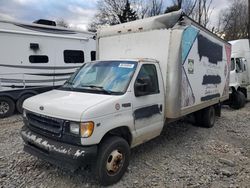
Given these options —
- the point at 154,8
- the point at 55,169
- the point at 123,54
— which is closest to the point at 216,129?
the point at 123,54

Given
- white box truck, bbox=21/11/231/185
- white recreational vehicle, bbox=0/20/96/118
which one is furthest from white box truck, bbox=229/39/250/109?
white recreational vehicle, bbox=0/20/96/118

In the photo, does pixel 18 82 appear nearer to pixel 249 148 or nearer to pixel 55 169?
pixel 55 169

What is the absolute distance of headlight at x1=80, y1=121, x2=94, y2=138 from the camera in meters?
3.78

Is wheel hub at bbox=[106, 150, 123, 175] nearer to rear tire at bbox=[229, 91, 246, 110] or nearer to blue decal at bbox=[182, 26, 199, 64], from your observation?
blue decal at bbox=[182, 26, 199, 64]

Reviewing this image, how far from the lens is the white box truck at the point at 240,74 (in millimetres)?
11898

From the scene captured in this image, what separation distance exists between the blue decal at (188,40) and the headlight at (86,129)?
277cm

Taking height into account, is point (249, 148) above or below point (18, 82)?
below

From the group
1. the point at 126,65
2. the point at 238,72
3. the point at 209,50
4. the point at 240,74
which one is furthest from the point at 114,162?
the point at 240,74

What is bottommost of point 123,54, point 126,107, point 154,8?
point 126,107

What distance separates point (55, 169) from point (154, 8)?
121 ft

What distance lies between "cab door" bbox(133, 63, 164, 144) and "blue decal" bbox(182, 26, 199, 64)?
2.37 feet

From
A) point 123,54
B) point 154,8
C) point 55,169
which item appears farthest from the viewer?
point 154,8

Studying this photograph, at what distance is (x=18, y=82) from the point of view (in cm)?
985

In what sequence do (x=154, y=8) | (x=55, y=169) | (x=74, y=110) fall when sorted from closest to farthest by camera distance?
(x=74, y=110)
(x=55, y=169)
(x=154, y=8)
